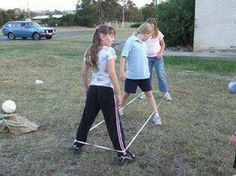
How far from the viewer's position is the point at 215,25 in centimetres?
1770

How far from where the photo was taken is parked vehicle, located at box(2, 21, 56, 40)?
30688 mm

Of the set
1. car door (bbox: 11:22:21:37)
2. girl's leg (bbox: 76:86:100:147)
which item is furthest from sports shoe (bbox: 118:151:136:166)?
car door (bbox: 11:22:21:37)

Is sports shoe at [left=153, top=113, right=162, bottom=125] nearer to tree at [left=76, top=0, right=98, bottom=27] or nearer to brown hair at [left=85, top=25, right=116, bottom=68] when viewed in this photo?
brown hair at [left=85, top=25, right=116, bottom=68]

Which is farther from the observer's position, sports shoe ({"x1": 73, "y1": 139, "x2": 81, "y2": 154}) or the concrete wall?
the concrete wall

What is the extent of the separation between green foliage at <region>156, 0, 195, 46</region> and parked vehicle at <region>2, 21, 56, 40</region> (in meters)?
13.1

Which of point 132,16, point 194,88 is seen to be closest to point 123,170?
point 194,88

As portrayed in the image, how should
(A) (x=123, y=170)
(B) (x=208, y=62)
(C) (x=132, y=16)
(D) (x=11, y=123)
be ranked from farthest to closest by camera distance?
(C) (x=132, y=16)
(B) (x=208, y=62)
(D) (x=11, y=123)
(A) (x=123, y=170)

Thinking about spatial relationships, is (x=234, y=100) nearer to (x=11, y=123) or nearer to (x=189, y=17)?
(x=11, y=123)

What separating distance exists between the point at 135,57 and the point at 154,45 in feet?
5.37

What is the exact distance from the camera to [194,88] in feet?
30.4

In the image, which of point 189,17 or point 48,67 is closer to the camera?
point 48,67

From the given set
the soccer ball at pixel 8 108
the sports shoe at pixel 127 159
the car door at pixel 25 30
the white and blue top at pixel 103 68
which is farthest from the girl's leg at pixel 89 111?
the car door at pixel 25 30

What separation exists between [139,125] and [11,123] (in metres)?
1.88

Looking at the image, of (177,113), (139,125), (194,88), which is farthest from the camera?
(194,88)
